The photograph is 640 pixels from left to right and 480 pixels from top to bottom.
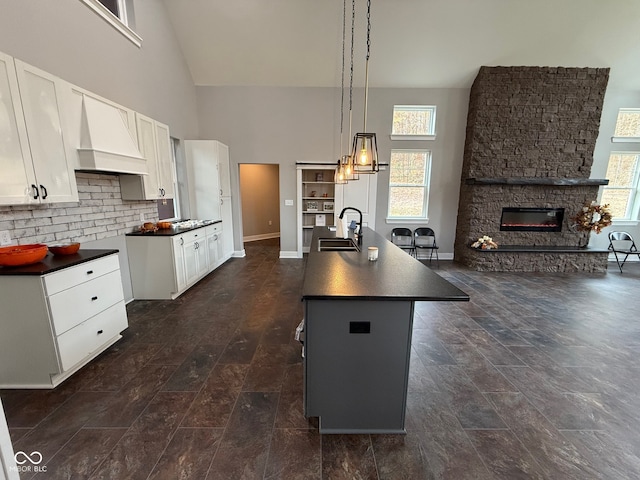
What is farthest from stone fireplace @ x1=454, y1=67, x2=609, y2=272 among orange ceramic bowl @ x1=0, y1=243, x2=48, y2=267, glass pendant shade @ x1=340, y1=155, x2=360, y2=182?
orange ceramic bowl @ x1=0, y1=243, x2=48, y2=267

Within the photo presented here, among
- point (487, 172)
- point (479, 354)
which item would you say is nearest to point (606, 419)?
point (479, 354)

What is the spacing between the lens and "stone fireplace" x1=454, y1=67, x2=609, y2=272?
15.9ft

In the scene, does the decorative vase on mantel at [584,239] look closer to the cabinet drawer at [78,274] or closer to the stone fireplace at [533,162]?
the stone fireplace at [533,162]

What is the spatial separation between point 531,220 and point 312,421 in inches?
228

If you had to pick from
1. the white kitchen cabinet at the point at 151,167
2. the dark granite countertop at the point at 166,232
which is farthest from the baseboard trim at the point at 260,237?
the white kitchen cabinet at the point at 151,167

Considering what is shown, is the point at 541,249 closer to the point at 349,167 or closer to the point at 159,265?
the point at 349,167

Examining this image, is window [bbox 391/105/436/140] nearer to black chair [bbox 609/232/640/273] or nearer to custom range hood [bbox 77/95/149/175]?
black chair [bbox 609/232/640/273]

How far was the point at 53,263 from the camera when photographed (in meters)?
1.98

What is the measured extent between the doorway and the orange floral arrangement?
21.6ft

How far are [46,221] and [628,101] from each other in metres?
9.40

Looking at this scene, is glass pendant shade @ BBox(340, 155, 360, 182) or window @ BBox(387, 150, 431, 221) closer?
glass pendant shade @ BBox(340, 155, 360, 182)

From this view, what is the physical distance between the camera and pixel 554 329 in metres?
2.88

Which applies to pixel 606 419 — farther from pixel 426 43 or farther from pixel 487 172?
pixel 426 43

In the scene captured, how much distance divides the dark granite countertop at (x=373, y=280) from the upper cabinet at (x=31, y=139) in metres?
2.17
